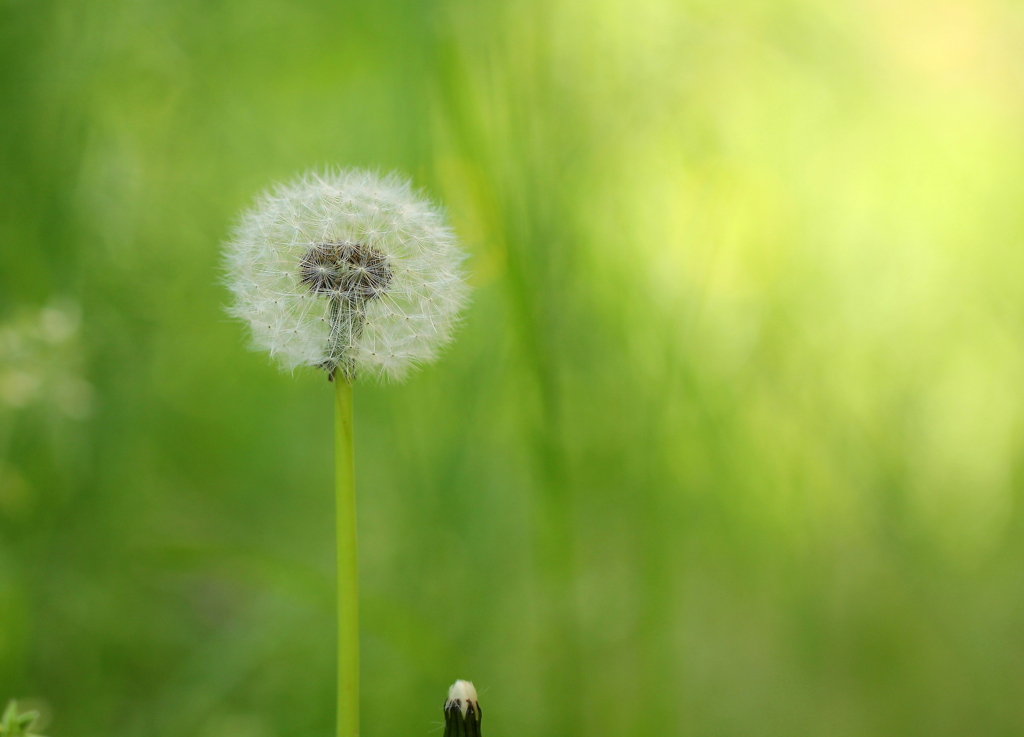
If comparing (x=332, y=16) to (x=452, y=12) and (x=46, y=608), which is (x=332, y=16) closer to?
(x=452, y=12)

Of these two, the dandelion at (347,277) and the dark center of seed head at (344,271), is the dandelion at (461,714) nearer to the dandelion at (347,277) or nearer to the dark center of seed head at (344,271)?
the dandelion at (347,277)

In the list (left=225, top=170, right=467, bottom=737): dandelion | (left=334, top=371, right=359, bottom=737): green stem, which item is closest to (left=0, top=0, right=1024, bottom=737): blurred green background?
(left=225, top=170, right=467, bottom=737): dandelion

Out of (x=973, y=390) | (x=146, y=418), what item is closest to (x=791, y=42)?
(x=973, y=390)

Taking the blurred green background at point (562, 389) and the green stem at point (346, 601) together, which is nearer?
the green stem at point (346, 601)

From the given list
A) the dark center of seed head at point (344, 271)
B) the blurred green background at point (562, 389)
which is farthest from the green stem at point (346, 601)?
the blurred green background at point (562, 389)

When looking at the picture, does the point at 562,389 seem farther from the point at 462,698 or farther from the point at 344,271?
the point at 462,698

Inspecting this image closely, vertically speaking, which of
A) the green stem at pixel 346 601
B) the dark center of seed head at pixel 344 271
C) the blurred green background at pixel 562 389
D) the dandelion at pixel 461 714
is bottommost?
the dandelion at pixel 461 714

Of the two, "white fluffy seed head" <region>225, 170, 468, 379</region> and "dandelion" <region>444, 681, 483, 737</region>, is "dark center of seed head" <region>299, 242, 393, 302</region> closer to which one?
"white fluffy seed head" <region>225, 170, 468, 379</region>

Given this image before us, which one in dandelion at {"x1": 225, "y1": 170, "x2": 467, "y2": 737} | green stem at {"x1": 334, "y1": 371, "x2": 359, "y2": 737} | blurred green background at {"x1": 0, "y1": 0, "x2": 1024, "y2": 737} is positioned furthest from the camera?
blurred green background at {"x1": 0, "y1": 0, "x2": 1024, "y2": 737}

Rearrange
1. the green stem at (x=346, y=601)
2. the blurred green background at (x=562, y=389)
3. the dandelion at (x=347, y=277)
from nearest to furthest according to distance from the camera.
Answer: the green stem at (x=346, y=601) → the dandelion at (x=347, y=277) → the blurred green background at (x=562, y=389)
